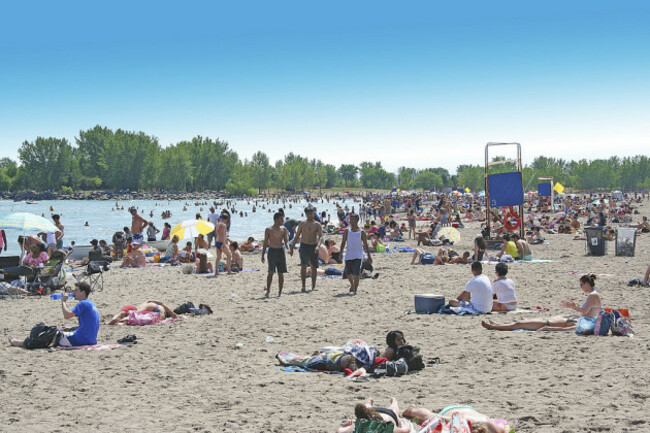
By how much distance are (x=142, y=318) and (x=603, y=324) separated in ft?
20.0

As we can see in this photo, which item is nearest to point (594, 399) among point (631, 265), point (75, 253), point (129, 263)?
point (631, 265)

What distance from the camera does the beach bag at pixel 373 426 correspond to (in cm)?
366

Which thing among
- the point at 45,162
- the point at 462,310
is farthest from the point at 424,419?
the point at 45,162

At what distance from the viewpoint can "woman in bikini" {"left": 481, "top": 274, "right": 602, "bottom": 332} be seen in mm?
6973

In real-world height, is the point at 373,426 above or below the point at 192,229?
below

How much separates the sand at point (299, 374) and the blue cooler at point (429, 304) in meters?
0.21

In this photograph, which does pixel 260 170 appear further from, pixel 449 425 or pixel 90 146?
pixel 449 425

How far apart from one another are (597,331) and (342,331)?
10.2 ft

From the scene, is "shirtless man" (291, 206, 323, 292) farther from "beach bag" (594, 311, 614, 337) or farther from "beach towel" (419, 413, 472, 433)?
"beach towel" (419, 413, 472, 433)

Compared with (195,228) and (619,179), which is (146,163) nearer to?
(619,179)

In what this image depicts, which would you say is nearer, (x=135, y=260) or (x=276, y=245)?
(x=276, y=245)

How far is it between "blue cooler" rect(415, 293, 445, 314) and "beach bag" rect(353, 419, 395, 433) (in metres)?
5.10

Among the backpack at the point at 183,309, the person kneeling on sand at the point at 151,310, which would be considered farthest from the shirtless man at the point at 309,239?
the person kneeling on sand at the point at 151,310

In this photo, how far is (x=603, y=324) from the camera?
6.74 meters
